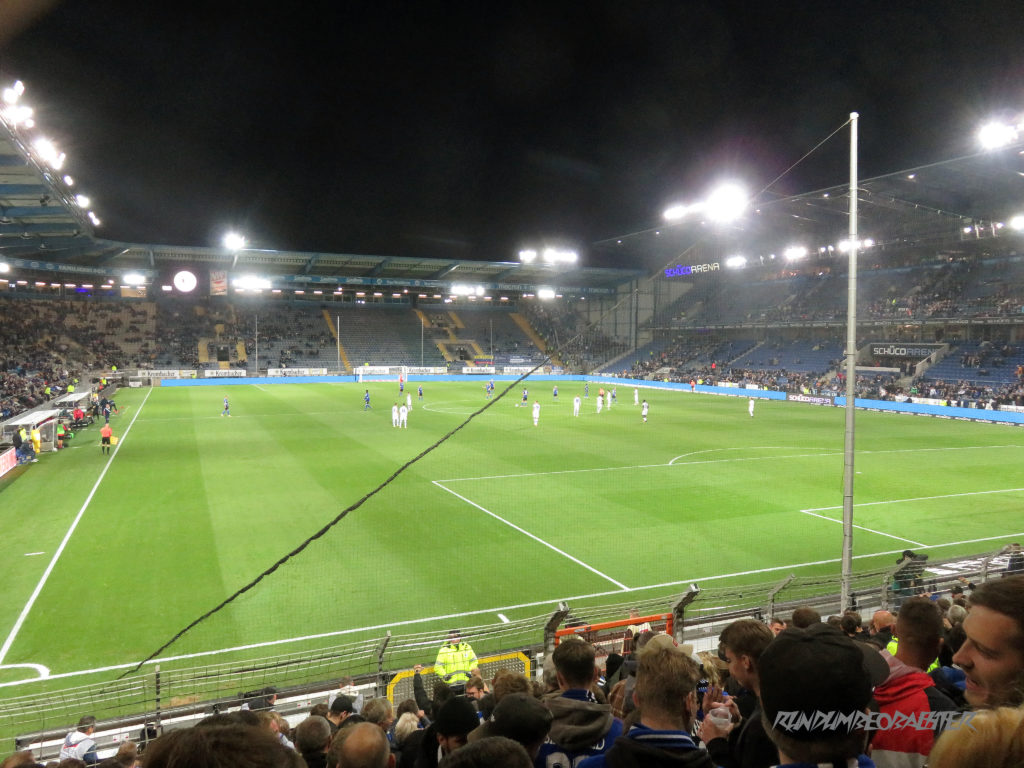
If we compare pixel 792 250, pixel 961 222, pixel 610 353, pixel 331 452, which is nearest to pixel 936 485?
pixel 331 452

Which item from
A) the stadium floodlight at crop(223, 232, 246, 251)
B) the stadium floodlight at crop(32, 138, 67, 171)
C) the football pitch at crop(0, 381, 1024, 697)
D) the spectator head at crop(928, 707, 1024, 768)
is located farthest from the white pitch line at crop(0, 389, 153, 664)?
the stadium floodlight at crop(223, 232, 246, 251)

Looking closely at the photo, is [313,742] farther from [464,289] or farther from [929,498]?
[464,289]

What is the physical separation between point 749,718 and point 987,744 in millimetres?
2028

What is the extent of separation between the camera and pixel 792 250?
6575 centimetres

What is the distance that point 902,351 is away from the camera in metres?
56.6

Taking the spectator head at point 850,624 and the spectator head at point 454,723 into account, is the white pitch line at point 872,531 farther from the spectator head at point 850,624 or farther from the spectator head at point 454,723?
the spectator head at point 454,723

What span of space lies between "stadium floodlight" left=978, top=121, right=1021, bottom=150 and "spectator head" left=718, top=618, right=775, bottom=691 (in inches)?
1513

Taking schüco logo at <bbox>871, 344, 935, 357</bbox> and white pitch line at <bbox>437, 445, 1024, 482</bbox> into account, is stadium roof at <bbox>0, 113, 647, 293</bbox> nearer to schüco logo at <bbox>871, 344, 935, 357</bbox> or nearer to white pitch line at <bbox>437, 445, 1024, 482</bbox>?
white pitch line at <bbox>437, 445, 1024, 482</bbox>

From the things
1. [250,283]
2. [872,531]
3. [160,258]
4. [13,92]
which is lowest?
[872,531]

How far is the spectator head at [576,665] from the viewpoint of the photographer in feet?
12.8

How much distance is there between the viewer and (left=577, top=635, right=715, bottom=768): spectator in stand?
2682 mm

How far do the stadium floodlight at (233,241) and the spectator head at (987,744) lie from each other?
70797mm

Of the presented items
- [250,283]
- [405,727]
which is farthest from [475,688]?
[250,283]

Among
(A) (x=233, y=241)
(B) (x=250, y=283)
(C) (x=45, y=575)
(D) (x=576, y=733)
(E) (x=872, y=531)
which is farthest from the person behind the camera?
(B) (x=250, y=283)
